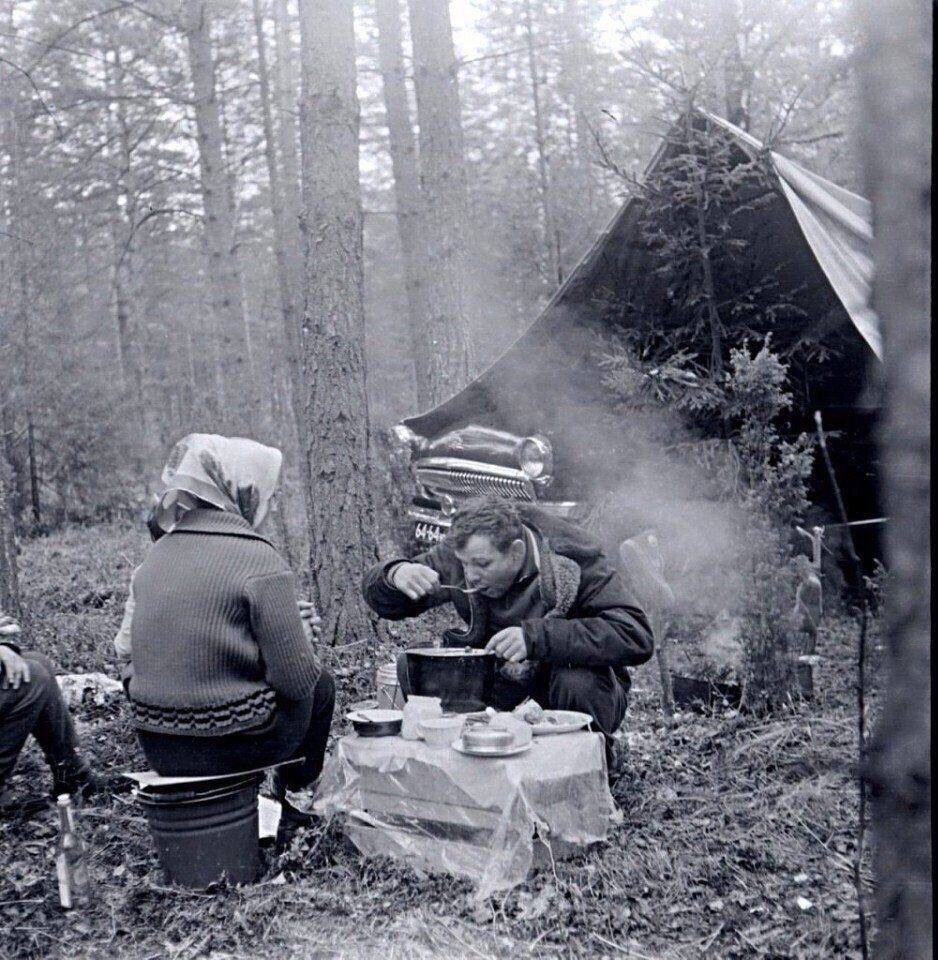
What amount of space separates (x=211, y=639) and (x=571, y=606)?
1.45 m

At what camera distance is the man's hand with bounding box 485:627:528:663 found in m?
3.97

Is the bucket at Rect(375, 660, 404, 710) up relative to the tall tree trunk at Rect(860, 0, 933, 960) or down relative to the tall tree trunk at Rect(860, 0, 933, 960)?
down

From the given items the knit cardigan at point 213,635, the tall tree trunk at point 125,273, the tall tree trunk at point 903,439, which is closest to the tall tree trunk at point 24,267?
the tall tree trunk at point 125,273

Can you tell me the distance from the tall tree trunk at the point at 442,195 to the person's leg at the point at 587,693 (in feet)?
16.8

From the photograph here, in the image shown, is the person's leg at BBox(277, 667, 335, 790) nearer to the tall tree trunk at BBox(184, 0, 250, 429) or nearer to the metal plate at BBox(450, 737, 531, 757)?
the metal plate at BBox(450, 737, 531, 757)

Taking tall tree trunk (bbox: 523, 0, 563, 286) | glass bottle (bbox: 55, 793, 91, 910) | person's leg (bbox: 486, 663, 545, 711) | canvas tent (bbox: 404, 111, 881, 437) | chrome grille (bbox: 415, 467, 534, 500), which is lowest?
glass bottle (bbox: 55, 793, 91, 910)

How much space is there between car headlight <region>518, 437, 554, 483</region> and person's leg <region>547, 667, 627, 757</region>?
3.26 m

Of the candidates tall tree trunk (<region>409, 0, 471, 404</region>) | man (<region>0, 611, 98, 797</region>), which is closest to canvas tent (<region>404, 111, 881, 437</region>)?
tall tree trunk (<region>409, 0, 471, 404</region>)

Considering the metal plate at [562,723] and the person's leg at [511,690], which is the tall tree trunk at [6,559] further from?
the metal plate at [562,723]

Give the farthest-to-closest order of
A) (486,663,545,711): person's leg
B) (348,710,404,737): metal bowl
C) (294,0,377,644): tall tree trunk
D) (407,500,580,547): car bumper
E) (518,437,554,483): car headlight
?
(407,500,580,547): car bumper, (518,437,554,483): car headlight, (294,0,377,644): tall tree trunk, (486,663,545,711): person's leg, (348,710,404,737): metal bowl

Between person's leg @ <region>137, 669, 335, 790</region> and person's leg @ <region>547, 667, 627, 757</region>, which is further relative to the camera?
person's leg @ <region>547, 667, 627, 757</region>

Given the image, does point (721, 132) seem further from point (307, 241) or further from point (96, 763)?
point (96, 763)

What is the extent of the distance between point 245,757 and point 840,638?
4341 millimetres

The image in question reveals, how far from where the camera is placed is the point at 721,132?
6422 millimetres
